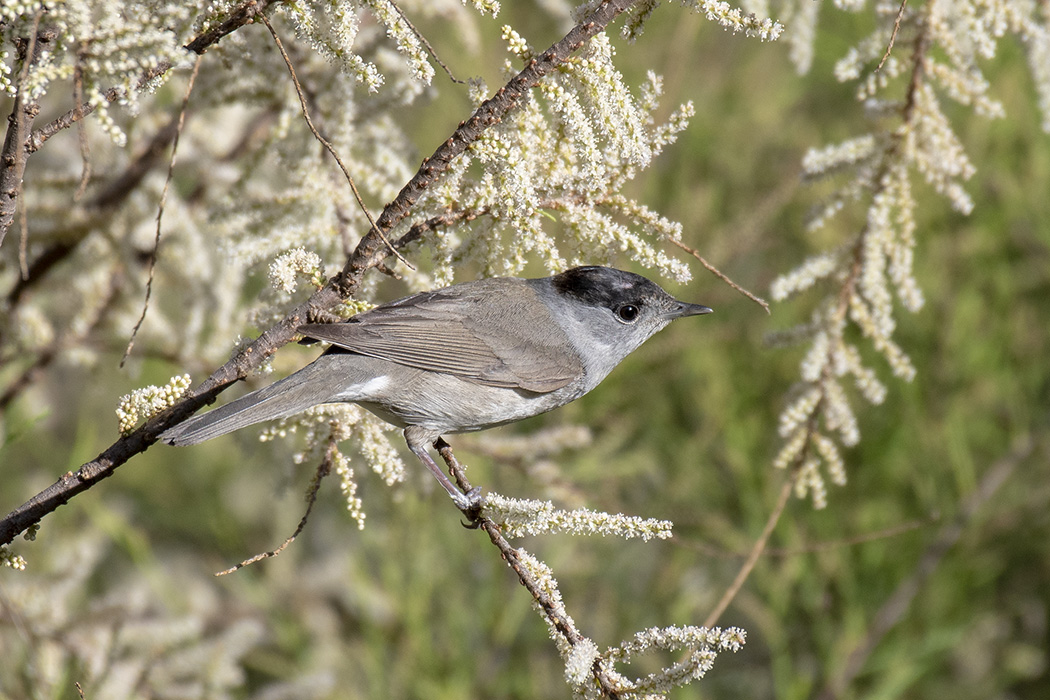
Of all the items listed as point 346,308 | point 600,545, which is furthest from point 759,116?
point 346,308

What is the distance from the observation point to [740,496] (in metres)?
2.96

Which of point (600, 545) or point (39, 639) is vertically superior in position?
point (600, 545)

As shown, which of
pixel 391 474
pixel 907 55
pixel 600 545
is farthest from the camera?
pixel 600 545

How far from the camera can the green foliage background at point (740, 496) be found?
2.77 m

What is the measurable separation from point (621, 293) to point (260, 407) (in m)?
1.03

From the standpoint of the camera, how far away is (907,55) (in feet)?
6.84

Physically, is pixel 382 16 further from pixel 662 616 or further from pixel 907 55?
pixel 662 616

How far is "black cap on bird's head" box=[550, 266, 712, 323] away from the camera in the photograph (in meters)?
2.40

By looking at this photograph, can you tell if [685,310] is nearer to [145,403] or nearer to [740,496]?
[740,496]

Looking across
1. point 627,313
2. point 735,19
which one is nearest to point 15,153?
point 735,19

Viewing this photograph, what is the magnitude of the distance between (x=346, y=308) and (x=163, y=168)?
54.7 inches

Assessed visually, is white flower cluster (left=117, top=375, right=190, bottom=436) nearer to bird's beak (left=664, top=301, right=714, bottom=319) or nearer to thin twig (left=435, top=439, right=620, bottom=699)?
thin twig (left=435, top=439, right=620, bottom=699)

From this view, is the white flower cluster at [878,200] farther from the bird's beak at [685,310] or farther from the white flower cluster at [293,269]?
the white flower cluster at [293,269]

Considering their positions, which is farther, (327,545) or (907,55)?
(327,545)
